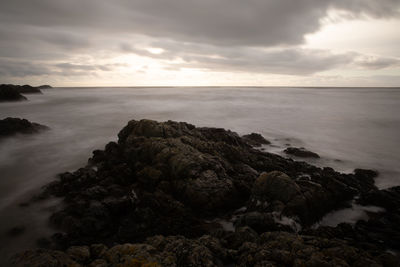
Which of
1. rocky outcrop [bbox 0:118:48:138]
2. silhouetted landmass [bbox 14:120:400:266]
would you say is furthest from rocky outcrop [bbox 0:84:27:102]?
silhouetted landmass [bbox 14:120:400:266]

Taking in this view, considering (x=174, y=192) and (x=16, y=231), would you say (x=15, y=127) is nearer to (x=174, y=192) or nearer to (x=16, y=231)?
(x=16, y=231)

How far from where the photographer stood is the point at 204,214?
7.88 metres

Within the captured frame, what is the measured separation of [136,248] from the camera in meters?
4.55

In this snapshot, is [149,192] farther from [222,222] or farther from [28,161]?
[28,161]

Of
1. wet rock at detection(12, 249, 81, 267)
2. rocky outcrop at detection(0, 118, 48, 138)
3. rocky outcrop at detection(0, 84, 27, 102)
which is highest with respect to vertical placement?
rocky outcrop at detection(0, 84, 27, 102)

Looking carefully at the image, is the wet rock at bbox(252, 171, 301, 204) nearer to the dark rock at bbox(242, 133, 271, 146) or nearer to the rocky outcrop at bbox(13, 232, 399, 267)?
the rocky outcrop at bbox(13, 232, 399, 267)

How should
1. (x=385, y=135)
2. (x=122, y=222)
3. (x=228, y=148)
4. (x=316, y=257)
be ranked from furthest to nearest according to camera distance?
(x=385, y=135)
(x=228, y=148)
(x=122, y=222)
(x=316, y=257)

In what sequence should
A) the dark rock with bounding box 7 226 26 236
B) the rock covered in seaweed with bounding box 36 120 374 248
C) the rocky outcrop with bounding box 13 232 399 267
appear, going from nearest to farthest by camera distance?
the rocky outcrop with bounding box 13 232 399 267 < the rock covered in seaweed with bounding box 36 120 374 248 < the dark rock with bounding box 7 226 26 236

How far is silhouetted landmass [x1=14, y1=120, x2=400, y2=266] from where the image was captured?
4.44m

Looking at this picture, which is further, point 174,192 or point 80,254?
point 174,192

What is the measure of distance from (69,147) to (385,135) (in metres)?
28.9

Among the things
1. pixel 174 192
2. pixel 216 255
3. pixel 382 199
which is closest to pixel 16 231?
pixel 174 192

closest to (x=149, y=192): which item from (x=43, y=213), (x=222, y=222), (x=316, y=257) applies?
(x=222, y=222)

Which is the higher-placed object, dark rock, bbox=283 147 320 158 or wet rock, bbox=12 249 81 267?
wet rock, bbox=12 249 81 267
